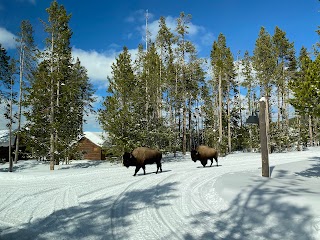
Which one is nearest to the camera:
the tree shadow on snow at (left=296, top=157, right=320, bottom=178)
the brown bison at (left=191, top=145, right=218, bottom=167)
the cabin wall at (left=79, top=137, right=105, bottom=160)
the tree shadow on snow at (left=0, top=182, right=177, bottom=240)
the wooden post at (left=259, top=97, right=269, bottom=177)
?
the tree shadow on snow at (left=0, top=182, right=177, bottom=240)

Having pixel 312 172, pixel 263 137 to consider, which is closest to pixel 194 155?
pixel 263 137

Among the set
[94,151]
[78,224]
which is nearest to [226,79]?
[94,151]

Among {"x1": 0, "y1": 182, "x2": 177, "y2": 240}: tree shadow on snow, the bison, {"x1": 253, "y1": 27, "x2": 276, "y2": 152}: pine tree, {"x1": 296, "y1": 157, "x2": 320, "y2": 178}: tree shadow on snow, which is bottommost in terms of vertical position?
{"x1": 0, "y1": 182, "x2": 177, "y2": 240}: tree shadow on snow

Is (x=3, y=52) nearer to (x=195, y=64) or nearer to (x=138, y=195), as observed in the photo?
(x=195, y=64)

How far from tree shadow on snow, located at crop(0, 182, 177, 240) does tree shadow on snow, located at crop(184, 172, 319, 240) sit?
4.89 ft

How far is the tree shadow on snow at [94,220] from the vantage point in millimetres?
5473

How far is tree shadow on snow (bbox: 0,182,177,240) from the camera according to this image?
5473 millimetres

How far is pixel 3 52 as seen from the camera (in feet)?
95.0

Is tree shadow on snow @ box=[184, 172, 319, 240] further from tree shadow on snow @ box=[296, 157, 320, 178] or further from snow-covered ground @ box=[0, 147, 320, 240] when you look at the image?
tree shadow on snow @ box=[296, 157, 320, 178]

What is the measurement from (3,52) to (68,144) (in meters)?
14.2

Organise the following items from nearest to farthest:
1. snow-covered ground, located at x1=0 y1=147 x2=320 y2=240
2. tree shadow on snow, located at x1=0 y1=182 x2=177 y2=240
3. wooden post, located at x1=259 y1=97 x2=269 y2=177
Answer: snow-covered ground, located at x1=0 y1=147 x2=320 y2=240, tree shadow on snow, located at x1=0 y1=182 x2=177 y2=240, wooden post, located at x1=259 y1=97 x2=269 y2=177

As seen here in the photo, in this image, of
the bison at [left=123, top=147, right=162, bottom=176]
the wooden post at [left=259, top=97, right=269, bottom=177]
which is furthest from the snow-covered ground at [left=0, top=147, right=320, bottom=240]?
the bison at [left=123, top=147, right=162, bottom=176]

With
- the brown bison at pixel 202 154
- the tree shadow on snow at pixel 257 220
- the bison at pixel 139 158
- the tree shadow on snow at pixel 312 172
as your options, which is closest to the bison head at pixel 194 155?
the brown bison at pixel 202 154

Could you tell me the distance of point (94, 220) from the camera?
20.6 ft
